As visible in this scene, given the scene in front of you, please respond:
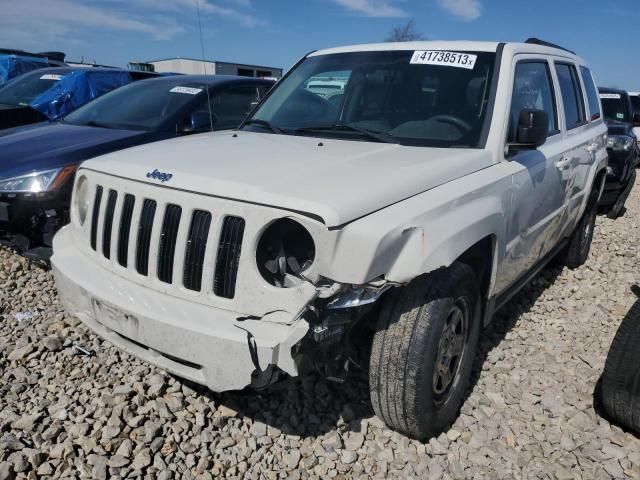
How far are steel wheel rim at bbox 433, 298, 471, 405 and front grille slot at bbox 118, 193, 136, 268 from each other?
159 centimetres

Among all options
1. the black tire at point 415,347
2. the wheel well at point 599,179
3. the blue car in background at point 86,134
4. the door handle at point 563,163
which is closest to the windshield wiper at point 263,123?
the blue car in background at point 86,134

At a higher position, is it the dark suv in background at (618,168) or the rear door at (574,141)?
the rear door at (574,141)

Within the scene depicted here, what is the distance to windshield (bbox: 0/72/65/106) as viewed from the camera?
26.6 feet

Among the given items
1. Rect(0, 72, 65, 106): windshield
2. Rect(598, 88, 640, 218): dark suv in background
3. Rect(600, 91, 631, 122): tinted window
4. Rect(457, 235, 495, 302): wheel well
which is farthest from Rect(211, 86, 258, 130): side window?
Rect(600, 91, 631, 122): tinted window

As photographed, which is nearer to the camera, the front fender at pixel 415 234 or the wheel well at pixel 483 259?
the front fender at pixel 415 234

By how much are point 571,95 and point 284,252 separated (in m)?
3.35

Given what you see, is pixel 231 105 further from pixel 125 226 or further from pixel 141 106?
pixel 125 226

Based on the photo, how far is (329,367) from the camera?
2197mm

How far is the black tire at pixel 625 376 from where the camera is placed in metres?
2.67

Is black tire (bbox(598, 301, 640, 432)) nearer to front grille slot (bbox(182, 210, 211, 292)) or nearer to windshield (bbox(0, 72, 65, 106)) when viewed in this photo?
front grille slot (bbox(182, 210, 211, 292))

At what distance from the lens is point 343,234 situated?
200cm

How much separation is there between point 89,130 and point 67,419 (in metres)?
3.18

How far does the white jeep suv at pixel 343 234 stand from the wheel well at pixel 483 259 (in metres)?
0.01

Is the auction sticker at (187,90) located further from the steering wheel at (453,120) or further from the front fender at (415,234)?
the front fender at (415,234)
